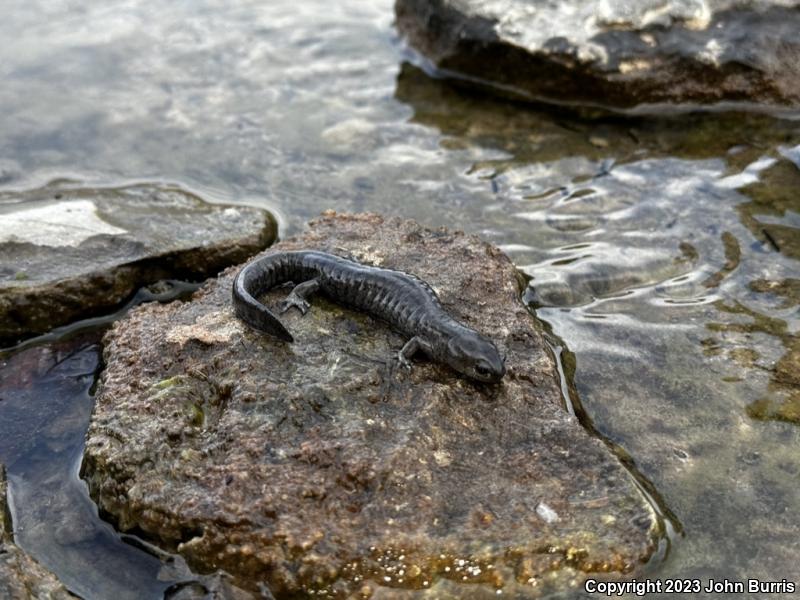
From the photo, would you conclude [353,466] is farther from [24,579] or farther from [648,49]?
[648,49]

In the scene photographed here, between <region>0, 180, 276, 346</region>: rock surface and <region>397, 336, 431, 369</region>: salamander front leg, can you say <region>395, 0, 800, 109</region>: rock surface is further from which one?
<region>397, 336, 431, 369</region>: salamander front leg

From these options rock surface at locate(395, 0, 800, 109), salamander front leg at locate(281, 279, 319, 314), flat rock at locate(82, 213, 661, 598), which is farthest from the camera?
rock surface at locate(395, 0, 800, 109)

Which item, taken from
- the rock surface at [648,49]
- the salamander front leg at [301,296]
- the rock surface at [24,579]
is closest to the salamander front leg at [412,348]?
the salamander front leg at [301,296]

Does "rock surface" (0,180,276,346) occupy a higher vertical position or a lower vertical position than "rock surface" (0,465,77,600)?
higher

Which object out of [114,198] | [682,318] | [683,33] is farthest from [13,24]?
[682,318]

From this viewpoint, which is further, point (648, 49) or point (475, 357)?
point (648, 49)

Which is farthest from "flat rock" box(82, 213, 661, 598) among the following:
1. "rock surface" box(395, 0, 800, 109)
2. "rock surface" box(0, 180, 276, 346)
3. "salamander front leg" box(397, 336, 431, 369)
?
"rock surface" box(395, 0, 800, 109)

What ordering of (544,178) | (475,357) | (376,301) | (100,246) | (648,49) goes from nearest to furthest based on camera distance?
(475,357), (376,301), (100,246), (544,178), (648,49)

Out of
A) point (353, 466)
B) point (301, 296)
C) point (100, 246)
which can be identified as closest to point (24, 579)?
point (353, 466)

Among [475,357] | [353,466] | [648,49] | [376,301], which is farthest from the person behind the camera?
[648,49]
